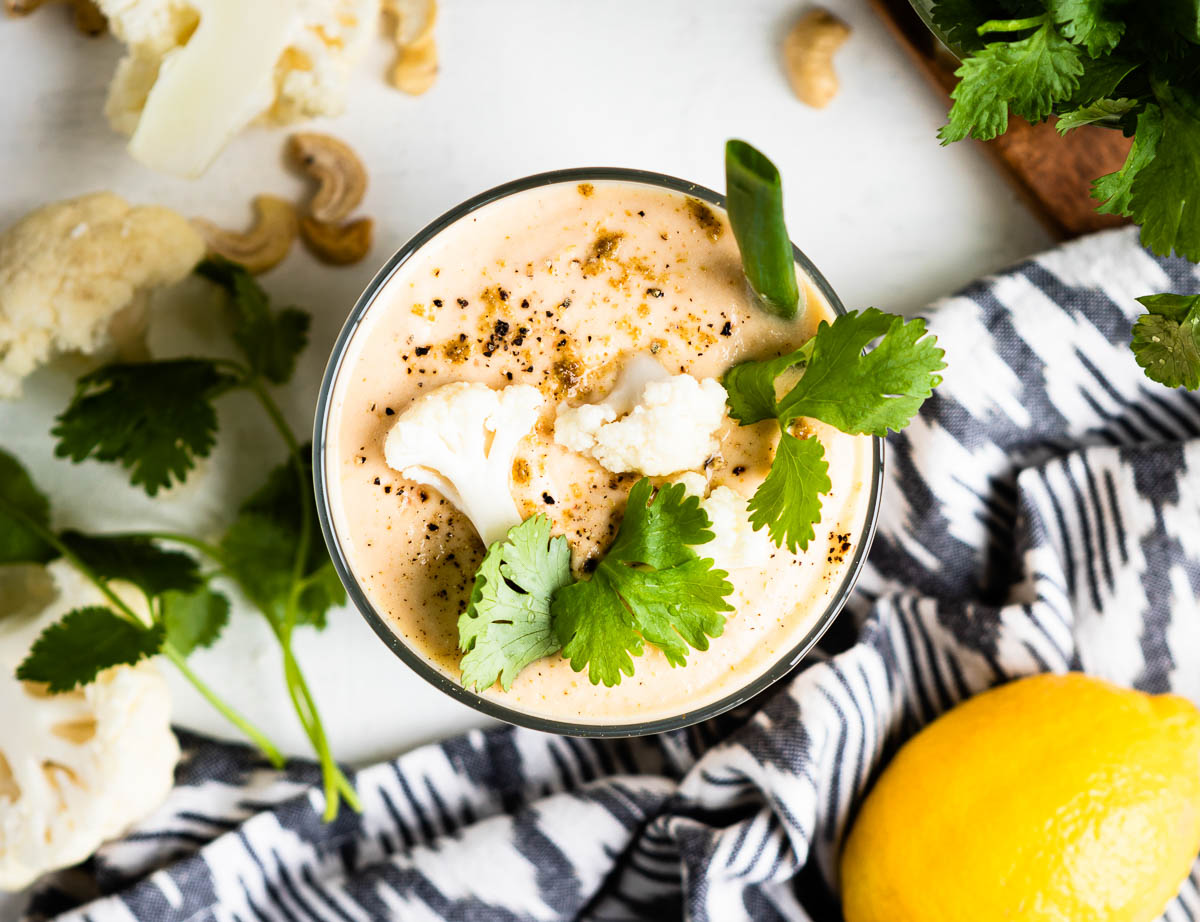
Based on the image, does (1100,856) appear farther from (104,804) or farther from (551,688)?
(104,804)

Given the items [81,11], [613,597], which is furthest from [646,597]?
[81,11]

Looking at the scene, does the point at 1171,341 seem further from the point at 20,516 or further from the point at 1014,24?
the point at 20,516

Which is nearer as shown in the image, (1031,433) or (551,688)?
(551,688)

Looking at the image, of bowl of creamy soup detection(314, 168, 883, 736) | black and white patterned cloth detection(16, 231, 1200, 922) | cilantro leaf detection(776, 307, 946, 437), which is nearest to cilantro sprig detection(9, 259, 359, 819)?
black and white patterned cloth detection(16, 231, 1200, 922)

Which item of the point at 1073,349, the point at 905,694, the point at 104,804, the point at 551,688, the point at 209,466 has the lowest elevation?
the point at 905,694

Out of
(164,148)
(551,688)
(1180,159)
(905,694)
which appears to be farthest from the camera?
(905,694)

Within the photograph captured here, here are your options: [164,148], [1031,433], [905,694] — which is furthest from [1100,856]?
[164,148]

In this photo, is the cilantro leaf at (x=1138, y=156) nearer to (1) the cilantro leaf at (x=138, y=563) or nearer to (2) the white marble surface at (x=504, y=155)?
(2) the white marble surface at (x=504, y=155)
